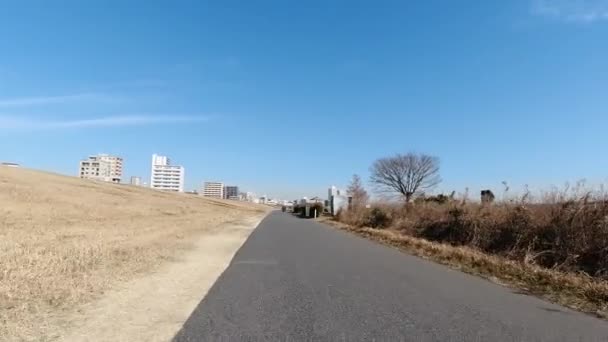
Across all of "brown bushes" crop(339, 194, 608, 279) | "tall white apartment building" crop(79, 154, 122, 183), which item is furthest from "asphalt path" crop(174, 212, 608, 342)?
"tall white apartment building" crop(79, 154, 122, 183)

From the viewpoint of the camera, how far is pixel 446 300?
329 inches

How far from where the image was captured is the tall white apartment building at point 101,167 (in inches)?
7154

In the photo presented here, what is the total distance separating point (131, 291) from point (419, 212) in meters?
23.9

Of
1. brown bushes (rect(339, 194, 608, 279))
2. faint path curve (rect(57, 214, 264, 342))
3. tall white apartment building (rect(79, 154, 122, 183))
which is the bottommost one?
faint path curve (rect(57, 214, 264, 342))

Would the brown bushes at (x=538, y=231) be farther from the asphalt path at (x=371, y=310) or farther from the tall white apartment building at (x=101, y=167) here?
the tall white apartment building at (x=101, y=167)

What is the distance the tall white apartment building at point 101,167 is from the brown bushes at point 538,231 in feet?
574

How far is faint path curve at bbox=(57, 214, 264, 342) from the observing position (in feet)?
19.4

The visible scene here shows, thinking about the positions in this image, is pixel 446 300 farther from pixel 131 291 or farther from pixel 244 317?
pixel 131 291

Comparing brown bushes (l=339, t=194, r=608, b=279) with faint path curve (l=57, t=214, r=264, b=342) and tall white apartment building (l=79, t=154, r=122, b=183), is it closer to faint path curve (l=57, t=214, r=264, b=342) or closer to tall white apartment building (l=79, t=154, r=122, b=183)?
faint path curve (l=57, t=214, r=264, b=342)

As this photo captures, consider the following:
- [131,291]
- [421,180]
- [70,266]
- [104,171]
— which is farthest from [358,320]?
[104,171]

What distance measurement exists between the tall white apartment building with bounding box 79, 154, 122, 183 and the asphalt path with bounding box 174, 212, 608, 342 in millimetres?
182033

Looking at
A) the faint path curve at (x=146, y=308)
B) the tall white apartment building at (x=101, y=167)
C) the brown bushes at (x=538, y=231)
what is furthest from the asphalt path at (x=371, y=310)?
the tall white apartment building at (x=101, y=167)

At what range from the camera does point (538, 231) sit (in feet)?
52.4

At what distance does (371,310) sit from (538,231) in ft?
35.7
